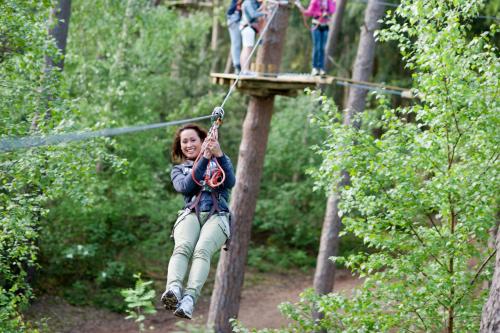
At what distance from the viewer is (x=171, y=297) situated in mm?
4504

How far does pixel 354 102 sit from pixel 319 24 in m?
1.54

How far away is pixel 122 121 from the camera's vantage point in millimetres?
12430

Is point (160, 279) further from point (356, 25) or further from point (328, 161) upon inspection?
point (328, 161)

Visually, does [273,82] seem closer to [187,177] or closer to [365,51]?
[365,51]

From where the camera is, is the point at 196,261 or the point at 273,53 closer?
the point at 196,261

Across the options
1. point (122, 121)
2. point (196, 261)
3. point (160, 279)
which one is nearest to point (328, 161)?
point (196, 261)

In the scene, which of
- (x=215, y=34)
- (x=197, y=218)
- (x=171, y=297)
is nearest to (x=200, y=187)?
(x=197, y=218)

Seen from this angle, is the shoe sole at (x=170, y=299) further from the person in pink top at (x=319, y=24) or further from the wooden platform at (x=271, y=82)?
the person in pink top at (x=319, y=24)

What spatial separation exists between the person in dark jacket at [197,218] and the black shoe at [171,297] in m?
0.01

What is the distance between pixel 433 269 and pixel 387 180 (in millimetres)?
891

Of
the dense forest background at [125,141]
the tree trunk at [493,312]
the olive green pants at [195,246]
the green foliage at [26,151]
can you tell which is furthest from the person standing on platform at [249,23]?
the tree trunk at [493,312]

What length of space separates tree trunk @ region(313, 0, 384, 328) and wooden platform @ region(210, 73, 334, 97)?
1.43m

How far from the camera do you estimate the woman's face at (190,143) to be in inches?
210

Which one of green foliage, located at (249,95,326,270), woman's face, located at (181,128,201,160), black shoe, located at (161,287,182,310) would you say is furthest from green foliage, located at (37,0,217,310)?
black shoe, located at (161,287,182,310)
